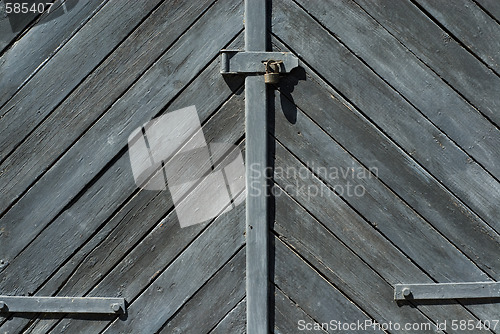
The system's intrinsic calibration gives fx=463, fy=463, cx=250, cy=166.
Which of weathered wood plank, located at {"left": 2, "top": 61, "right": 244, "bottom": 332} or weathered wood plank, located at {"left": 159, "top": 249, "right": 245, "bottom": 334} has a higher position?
weathered wood plank, located at {"left": 2, "top": 61, "right": 244, "bottom": 332}

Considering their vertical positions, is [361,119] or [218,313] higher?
[361,119]

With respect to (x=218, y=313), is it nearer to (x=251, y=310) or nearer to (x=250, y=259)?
(x=251, y=310)

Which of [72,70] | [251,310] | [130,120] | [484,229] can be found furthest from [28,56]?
[484,229]

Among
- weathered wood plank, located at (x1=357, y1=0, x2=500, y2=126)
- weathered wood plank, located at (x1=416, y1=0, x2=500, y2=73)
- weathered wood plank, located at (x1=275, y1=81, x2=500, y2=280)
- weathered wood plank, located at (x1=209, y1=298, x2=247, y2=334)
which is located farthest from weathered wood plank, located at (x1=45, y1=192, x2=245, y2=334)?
weathered wood plank, located at (x1=416, y1=0, x2=500, y2=73)

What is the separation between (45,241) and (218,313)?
2.35 ft

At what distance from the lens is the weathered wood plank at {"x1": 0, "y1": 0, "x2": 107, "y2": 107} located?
173 centimetres

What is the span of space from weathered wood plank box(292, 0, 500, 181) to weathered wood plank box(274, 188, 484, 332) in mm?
548

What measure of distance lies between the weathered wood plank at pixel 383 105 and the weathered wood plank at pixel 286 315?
0.72 meters

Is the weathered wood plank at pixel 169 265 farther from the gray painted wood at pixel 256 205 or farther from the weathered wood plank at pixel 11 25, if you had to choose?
the weathered wood plank at pixel 11 25

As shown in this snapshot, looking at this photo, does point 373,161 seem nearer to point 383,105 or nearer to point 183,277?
point 383,105

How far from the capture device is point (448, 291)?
174cm

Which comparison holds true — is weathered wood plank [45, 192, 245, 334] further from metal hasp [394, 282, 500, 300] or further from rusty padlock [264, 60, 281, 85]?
metal hasp [394, 282, 500, 300]

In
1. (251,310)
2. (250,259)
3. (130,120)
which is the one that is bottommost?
(251,310)

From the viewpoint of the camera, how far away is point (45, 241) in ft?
5.81
